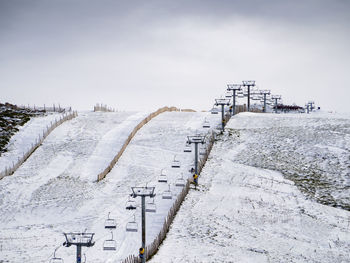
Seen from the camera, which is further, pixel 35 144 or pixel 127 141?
pixel 35 144

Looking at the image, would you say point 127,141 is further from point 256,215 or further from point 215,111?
point 256,215

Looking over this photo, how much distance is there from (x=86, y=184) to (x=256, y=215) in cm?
1432

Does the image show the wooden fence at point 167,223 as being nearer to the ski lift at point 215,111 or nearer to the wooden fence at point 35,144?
the ski lift at point 215,111

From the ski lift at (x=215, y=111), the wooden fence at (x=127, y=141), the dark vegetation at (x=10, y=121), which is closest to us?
the wooden fence at (x=127, y=141)

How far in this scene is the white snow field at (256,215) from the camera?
2277cm

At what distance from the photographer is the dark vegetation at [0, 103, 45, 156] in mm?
46147

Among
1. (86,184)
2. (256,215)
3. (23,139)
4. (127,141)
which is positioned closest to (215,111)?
(127,141)

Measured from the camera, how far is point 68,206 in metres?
30.6

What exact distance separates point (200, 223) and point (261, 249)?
14.7 ft

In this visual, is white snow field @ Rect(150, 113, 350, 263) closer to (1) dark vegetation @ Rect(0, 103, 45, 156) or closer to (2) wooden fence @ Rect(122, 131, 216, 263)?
(2) wooden fence @ Rect(122, 131, 216, 263)

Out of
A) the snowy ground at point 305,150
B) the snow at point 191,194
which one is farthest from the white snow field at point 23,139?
the snowy ground at point 305,150

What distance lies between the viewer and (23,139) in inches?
1829

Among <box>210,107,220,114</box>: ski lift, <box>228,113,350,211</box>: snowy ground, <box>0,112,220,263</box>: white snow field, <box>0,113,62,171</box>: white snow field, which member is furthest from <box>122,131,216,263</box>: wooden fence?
<box>0,113,62,171</box>: white snow field

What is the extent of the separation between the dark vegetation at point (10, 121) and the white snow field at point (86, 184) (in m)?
4.57
